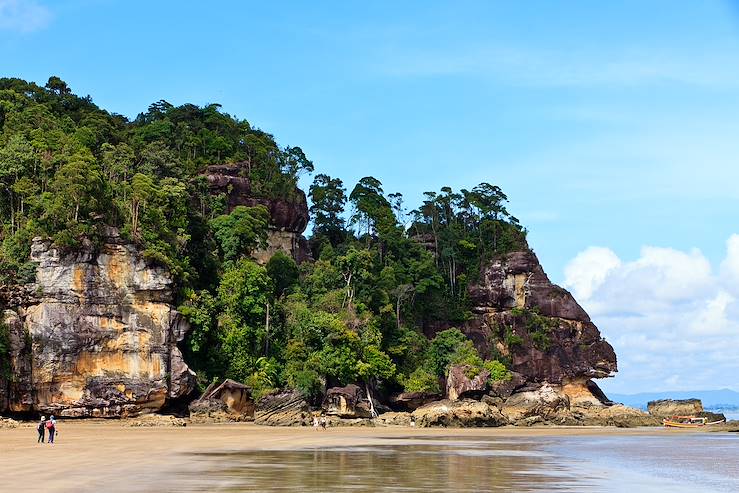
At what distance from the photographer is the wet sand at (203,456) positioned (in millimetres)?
20031

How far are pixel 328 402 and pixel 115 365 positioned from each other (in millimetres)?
15250

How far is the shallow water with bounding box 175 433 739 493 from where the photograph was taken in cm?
2003

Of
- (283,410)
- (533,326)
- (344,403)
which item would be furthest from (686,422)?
(283,410)

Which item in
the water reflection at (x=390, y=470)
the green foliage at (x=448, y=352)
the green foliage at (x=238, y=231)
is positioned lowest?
the water reflection at (x=390, y=470)

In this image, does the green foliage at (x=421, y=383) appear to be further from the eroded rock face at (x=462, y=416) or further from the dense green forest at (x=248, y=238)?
the eroded rock face at (x=462, y=416)

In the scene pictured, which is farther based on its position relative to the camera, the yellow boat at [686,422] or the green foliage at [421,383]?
the green foliage at [421,383]

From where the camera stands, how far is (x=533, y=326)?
85.4 meters

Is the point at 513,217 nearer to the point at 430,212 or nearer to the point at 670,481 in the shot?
the point at 430,212

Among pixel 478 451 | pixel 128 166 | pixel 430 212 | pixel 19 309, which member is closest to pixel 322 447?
pixel 478 451

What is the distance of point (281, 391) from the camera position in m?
57.1

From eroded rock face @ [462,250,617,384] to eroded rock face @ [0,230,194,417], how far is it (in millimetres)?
39312

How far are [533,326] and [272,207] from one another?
97.7ft

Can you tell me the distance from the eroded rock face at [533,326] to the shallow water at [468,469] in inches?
1838

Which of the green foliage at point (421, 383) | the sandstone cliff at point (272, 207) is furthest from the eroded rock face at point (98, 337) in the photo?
the sandstone cliff at point (272, 207)
